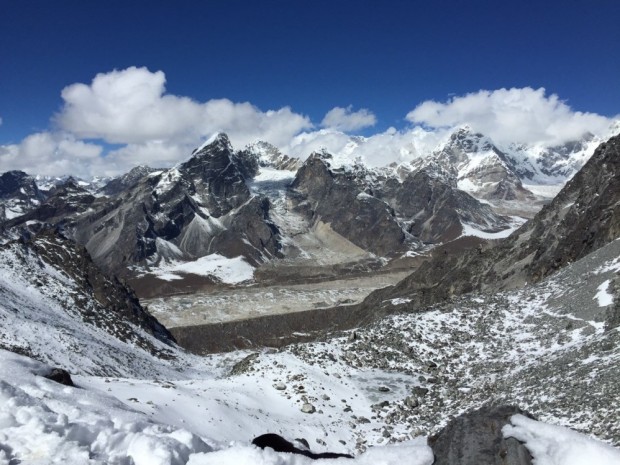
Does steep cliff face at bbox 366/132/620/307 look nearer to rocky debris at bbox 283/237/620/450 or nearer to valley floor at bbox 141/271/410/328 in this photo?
rocky debris at bbox 283/237/620/450

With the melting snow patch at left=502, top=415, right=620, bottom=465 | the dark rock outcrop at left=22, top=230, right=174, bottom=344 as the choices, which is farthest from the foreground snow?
the dark rock outcrop at left=22, top=230, right=174, bottom=344

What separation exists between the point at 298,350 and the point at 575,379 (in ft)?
55.9

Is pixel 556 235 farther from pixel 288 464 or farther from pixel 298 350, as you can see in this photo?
pixel 288 464

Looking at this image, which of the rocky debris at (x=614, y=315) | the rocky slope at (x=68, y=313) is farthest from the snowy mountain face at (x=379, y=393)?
the rocky slope at (x=68, y=313)

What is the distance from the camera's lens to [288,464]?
955 centimetres

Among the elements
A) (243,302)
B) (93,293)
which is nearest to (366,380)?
(93,293)

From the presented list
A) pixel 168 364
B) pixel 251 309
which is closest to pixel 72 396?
pixel 168 364

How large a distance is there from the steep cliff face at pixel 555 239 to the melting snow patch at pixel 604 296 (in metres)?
16.1

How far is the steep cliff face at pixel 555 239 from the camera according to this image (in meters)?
53.0

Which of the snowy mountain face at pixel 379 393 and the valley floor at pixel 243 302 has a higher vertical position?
the valley floor at pixel 243 302

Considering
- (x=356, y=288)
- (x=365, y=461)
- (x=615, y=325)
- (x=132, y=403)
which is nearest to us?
(x=365, y=461)

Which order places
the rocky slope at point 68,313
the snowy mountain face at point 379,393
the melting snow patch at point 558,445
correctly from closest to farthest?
1. the melting snow patch at point 558,445
2. the snowy mountain face at point 379,393
3. the rocky slope at point 68,313

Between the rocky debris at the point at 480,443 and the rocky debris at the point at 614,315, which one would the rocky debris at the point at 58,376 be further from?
the rocky debris at the point at 614,315

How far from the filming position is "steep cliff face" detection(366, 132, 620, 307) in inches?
2086
